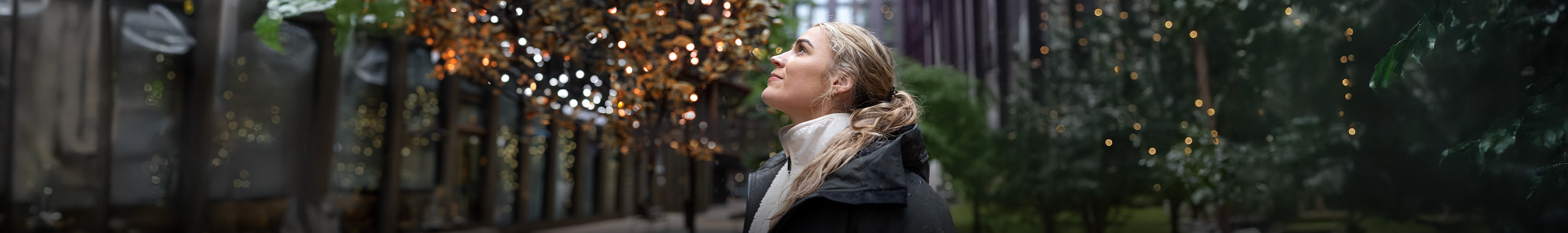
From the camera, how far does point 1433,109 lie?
3.91 meters

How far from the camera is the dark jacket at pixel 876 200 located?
1228 mm

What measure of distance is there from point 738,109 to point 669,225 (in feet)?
13.2

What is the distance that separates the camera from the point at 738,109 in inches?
249

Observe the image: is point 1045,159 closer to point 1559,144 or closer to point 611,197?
point 1559,144

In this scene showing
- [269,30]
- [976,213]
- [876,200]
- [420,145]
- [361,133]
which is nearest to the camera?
[876,200]

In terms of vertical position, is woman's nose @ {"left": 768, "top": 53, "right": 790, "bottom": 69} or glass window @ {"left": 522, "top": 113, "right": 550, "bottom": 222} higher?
woman's nose @ {"left": 768, "top": 53, "right": 790, "bottom": 69}

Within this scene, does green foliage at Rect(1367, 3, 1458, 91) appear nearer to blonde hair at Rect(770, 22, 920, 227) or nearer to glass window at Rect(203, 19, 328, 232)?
blonde hair at Rect(770, 22, 920, 227)

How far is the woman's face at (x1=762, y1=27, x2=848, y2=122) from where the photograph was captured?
141cm

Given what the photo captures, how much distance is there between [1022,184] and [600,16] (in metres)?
5.12

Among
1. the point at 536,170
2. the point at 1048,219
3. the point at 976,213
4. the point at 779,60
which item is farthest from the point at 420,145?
the point at 779,60

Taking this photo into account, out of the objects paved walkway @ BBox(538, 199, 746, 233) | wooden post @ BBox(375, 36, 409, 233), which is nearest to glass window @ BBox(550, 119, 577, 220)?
paved walkway @ BBox(538, 199, 746, 233)

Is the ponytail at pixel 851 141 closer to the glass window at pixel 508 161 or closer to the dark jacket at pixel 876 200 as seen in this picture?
the dark jacket at pixel 876 200

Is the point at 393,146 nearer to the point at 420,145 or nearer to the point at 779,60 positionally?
the point at 420,145

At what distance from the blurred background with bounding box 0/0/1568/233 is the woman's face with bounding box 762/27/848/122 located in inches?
14.5
